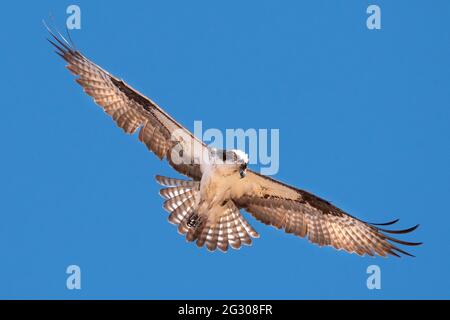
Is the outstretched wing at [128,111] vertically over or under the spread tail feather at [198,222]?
over

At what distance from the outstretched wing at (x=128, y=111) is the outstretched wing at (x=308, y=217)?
1067 millimetres

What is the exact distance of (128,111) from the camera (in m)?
21.3

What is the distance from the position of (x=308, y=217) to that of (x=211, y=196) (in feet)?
5.30

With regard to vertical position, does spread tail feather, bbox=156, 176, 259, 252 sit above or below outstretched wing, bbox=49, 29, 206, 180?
below

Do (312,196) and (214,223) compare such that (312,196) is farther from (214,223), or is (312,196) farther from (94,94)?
(94,94)

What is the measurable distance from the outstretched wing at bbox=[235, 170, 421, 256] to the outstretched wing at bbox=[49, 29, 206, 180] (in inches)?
42.0

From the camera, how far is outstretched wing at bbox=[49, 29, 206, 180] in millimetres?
21156

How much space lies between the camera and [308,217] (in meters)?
21.8

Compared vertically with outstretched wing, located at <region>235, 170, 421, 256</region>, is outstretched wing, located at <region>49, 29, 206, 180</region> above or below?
above

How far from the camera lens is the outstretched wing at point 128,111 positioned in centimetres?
2116

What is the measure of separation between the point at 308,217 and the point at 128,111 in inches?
124

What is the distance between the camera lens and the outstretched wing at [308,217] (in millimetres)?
21469

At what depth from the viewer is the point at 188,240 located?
2142 cm

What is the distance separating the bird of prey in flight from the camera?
69.3 ft
